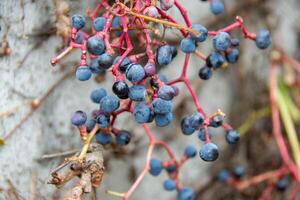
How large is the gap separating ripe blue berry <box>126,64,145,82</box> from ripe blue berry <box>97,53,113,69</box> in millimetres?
51

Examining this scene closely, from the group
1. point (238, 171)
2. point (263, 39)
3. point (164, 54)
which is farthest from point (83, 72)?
point (238, 171)

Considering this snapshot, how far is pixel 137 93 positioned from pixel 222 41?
244mm

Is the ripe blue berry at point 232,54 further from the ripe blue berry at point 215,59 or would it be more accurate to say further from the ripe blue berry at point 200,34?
the ripe blue berry at point 200,34

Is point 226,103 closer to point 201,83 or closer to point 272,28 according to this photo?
point 201,83

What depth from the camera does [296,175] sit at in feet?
6.19

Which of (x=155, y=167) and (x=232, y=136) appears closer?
(x=232, y=136)

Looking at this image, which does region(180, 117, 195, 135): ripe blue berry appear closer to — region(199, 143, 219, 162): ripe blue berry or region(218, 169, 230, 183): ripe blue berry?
region(199, 143, 219, 162): ripe blue berry

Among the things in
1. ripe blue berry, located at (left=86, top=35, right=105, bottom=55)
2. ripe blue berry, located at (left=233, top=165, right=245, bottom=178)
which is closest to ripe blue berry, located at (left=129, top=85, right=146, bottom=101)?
ripe blue berry, located at (left=86, top=35, right=105, bottom=55)

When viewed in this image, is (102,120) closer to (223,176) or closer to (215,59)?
(215,59)

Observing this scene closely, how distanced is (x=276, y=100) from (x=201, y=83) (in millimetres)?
257

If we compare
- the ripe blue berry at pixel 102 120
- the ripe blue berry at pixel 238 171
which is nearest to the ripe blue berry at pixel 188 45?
the ripe blue berry at pixel 102 120

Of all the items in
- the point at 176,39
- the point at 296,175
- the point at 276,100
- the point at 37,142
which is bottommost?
the point at 296,175

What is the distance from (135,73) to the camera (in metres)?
1.14

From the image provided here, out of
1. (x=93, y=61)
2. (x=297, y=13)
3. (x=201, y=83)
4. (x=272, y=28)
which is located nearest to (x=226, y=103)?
(x=201, y=83)
